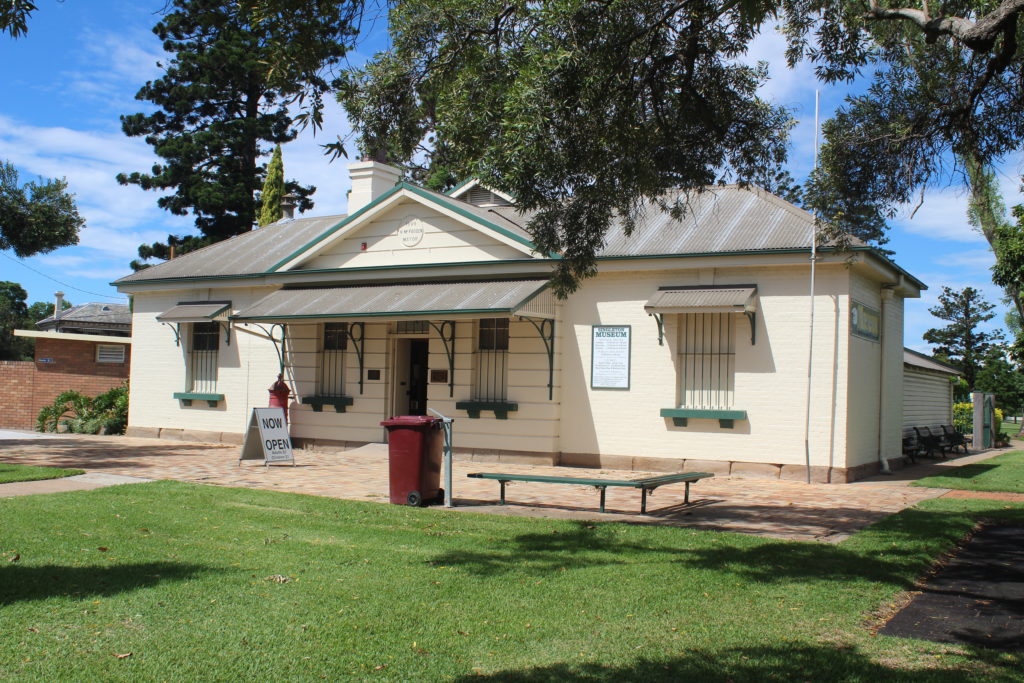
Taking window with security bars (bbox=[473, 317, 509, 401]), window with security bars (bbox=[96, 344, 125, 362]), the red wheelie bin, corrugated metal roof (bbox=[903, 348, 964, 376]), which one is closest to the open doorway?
window with security bars (bbox=[473, 317, 509, 401])

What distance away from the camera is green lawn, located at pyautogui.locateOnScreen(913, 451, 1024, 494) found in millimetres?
14084

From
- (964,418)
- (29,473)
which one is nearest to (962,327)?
(964,418)

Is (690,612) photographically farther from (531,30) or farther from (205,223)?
(205,223)

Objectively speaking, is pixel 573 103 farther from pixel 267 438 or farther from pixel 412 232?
pixel 412 232

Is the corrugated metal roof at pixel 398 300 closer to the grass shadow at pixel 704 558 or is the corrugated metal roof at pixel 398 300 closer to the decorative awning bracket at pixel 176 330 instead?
the decorative awning bracket at pixel 176 330

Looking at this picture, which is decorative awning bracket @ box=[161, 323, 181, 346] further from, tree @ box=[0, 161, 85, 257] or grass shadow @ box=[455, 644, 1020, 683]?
grass shadow @ box=[455, 644, 1020, 683]

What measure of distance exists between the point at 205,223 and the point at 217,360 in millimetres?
20796

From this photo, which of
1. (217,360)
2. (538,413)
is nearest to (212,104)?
(217,360)

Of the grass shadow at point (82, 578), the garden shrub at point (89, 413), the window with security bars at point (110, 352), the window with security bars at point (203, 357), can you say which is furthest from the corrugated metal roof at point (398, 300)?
the window with security bars at point (110, 352)

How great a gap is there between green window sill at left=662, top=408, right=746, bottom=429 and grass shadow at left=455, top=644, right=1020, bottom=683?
372 inches

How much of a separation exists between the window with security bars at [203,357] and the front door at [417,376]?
4695mm

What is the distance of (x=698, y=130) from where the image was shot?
32.8 feet

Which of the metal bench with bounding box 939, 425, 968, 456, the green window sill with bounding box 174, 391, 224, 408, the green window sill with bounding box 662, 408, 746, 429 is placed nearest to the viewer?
the green window sill with bounding box 662, 408, 746, 429

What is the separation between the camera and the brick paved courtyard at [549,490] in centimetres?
1012
